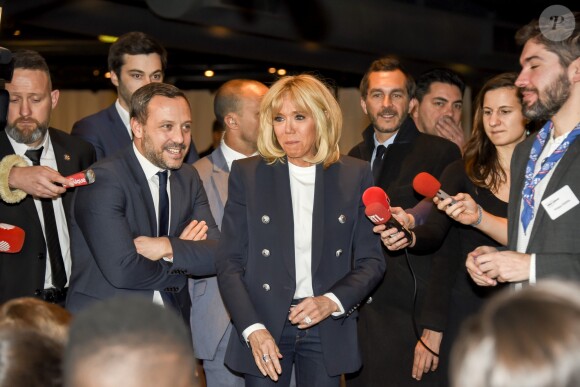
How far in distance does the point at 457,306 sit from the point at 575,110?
129 cm

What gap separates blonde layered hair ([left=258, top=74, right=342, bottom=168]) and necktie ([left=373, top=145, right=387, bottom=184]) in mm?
896

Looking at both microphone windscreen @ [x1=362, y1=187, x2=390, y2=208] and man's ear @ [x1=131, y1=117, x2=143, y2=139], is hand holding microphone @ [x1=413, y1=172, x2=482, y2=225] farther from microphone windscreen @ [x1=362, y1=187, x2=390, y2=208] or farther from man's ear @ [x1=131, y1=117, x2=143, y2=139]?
man's ear @ [x1=131, y1=117, x2=143, y2=139]

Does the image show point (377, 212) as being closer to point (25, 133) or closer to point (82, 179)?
point (82, 179)

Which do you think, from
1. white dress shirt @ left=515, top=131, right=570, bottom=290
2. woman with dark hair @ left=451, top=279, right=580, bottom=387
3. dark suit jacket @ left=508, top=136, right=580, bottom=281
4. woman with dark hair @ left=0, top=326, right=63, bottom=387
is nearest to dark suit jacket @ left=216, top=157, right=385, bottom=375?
white dress shirt @ left=515, top=131, right=570, bottom=290

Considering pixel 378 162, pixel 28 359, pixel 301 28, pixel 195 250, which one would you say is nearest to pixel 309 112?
pixel 195 250

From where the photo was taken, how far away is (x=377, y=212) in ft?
11.1

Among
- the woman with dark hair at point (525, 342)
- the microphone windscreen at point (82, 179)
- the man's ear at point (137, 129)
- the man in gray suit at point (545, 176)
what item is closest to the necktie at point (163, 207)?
the man's ear at point (137, 129)

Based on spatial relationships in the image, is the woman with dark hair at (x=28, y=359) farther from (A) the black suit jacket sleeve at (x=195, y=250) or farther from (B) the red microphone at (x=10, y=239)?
(B) the red microphone at (x=10, y=239)

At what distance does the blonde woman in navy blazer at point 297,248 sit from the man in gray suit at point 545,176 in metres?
0.57

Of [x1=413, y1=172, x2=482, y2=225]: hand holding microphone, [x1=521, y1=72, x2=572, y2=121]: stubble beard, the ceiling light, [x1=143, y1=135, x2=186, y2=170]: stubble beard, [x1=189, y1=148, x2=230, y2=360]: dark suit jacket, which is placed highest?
the ceiling light

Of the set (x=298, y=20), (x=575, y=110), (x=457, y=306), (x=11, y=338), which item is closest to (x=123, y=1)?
(x=298, y=20)

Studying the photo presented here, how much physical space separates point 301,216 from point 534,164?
37.2 inches

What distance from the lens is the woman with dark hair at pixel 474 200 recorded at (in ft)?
13.4

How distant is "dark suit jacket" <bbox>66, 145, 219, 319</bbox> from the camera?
3553mm
